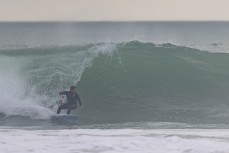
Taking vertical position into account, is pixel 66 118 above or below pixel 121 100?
below

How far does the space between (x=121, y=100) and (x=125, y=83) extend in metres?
1.78

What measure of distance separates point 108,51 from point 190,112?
6597mm

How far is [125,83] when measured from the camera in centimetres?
1762

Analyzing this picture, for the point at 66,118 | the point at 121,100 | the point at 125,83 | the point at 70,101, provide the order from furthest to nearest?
the point at 125,83, the point at 121,100, the point at 70,101, the point at 66,118

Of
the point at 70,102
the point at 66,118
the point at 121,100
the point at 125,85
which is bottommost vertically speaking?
the point at 66,118

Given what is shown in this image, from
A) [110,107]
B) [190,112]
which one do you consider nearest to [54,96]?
[110,107]

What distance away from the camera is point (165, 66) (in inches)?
776

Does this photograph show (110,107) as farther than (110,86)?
No

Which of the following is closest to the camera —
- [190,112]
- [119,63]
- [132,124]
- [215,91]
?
[132,124]

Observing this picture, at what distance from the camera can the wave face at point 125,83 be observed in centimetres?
1426

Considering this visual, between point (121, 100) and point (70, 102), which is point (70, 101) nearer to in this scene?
point (70, 102)

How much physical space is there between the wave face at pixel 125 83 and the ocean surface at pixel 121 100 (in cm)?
3

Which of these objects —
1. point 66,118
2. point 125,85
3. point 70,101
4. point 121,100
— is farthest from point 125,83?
point 66,118

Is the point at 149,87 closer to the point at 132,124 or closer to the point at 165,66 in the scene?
the point at 165,66
